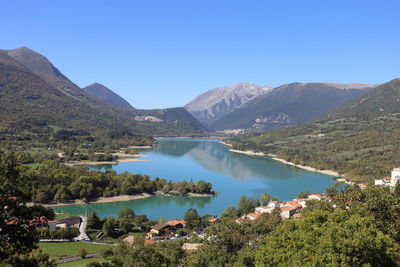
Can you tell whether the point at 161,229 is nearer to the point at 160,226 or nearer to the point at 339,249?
the point at 160,226

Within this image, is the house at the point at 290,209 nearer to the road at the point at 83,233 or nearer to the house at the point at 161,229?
the house at the point at 161,229

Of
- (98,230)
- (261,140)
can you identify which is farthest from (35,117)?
(98,230)

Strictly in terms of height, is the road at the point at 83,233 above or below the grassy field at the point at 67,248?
below

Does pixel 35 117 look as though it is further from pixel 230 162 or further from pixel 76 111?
pixel 230 162

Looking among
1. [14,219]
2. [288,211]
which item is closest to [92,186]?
[288,211]

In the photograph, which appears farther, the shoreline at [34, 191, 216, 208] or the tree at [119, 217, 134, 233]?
the shoreline at [34, 191, 216, 208]

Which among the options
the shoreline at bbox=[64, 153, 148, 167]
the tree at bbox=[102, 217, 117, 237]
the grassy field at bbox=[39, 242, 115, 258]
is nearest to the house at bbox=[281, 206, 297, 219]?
the tree at bbox=[102, 217, 117, 237]

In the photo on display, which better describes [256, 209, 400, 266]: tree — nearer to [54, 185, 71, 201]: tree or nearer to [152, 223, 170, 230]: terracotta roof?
[152, 223, 170, 230]: terracotta roof

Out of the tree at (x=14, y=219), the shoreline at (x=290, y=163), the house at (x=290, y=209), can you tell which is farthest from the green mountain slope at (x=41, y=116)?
the tree at (x=14, y=219)
